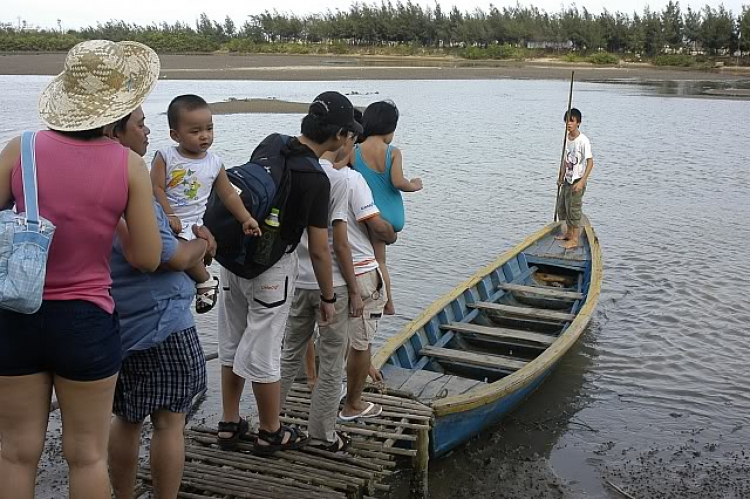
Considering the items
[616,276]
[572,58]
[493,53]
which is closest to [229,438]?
[616,276]

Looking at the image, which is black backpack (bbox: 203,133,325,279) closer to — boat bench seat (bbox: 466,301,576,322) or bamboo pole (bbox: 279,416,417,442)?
bamboo pole (bbox: 279,416,417,442)

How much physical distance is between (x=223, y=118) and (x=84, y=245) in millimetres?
23207

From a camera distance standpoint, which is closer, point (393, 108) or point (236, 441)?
point (236, 441)

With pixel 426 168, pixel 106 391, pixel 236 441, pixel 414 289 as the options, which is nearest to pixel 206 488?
pixel 236 441

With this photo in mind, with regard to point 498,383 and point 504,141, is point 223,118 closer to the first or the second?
point 504,141

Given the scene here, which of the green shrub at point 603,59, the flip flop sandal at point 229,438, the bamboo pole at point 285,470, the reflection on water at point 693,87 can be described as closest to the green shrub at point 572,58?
the green shrub at point 603,59

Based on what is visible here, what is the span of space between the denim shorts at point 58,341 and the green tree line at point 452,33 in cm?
6167

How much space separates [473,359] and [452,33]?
2890 inches

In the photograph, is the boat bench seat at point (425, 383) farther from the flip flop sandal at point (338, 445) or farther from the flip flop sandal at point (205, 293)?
the flip flop sandal at point (205, 293)

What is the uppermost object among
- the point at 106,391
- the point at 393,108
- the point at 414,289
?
the point at 393,108

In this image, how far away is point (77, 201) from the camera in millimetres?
2453

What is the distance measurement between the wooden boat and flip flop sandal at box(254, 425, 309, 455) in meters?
0.97

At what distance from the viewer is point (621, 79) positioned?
52.1m

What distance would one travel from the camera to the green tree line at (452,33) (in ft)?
213
